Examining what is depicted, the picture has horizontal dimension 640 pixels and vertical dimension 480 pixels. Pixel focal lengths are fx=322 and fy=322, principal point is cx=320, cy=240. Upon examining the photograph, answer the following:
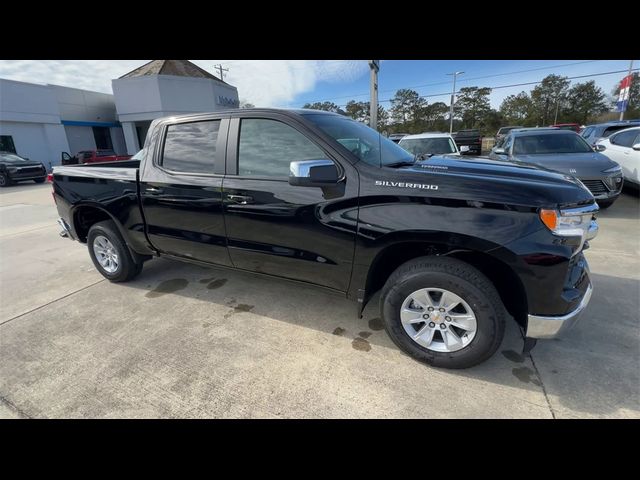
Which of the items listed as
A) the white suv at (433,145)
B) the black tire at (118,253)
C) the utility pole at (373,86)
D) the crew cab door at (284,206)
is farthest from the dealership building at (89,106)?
the crew cab door at (284,206)

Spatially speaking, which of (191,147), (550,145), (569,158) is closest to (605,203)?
(569,158)

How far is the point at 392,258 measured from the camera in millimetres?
2564

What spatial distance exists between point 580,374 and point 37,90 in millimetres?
32147

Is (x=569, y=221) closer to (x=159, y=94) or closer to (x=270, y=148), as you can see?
(x=270, y=148)

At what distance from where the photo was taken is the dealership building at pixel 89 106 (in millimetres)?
21969

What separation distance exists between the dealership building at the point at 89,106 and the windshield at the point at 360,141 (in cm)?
2104

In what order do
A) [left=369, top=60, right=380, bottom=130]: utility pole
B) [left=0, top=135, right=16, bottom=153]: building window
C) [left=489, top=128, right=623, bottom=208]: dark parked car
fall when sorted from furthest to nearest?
[left=0, top=135, right=16, bottom=153]: building window → [left=369, top=60, right=380, bottom=130]: utility pole → [left=489, top=128, right=623, bottom=208]: dark parked car

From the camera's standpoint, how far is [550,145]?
23.1 feet

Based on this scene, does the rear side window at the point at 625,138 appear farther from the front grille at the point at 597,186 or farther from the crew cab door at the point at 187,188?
the crew cab door at the point at 187,188

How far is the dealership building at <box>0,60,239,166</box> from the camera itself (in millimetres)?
21969

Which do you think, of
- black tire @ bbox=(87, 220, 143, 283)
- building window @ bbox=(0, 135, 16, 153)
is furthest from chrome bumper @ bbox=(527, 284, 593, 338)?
building window @ bbox=(0, 135, 16, 153)

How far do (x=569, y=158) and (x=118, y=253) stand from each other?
8.03 metres

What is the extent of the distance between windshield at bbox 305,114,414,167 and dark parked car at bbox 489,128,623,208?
3243mm

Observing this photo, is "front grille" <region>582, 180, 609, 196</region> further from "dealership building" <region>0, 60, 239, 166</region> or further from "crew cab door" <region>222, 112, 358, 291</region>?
"dealership building" <region>0, 60, 239, 166</region>
